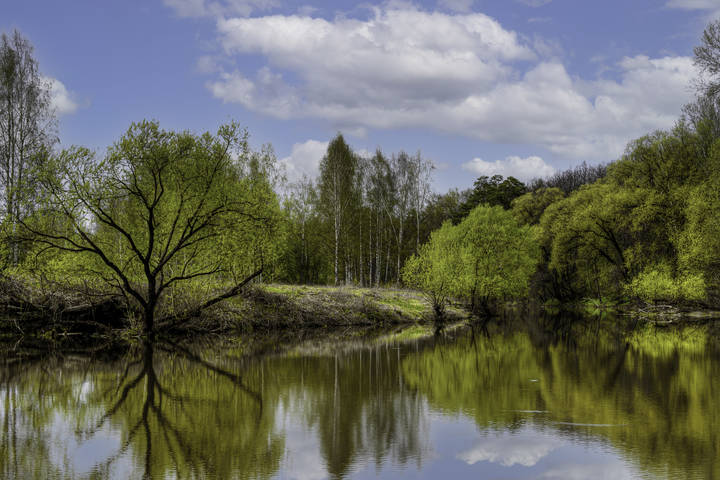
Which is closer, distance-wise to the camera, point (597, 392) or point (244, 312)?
point (597, 392)

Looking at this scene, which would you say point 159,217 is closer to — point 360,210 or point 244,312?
point 244,312

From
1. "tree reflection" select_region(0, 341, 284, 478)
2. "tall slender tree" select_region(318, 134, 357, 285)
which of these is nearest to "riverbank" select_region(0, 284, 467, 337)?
"tree reflection" select_region(0, 341, 284, 478)

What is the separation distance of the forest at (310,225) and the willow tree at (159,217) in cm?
6

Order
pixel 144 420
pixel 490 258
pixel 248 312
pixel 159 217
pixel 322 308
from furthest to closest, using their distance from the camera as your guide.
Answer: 1. pixel 490 258
2. pixel 322 308
3. pixel 248 312
4. pixel 159 217
5. pixel 144 420

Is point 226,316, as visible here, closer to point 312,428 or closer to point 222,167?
point 222,167

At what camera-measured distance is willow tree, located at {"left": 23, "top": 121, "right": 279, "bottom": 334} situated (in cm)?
1966

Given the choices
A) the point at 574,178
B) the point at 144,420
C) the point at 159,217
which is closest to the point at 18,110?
the point at 159,217

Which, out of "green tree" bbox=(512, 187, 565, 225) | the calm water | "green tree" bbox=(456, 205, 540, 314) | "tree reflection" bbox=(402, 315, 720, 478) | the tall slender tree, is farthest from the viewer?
"green tree" bbox=(512, 187, 565, 225)

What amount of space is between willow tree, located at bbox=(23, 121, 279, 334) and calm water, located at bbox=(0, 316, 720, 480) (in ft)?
14.2

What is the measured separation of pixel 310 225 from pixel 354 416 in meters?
53.4

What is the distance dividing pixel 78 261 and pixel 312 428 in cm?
1568

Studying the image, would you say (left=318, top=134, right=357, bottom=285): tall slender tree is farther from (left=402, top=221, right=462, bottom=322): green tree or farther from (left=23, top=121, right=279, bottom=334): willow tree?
(left=23, top=121, right=279, bottom=334): willow tree

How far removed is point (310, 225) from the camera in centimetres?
6234

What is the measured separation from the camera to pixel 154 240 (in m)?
21.9
